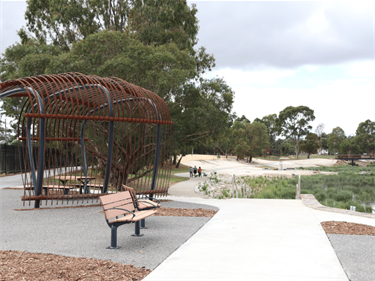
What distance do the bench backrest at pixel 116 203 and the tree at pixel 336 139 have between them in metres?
99.9

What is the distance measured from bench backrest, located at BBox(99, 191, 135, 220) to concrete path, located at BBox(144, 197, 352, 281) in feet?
4.16

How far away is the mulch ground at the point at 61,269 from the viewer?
4180 millimetres

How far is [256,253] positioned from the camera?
207 inches

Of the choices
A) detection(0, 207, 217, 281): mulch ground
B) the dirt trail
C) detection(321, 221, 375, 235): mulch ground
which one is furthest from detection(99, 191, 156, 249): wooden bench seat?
the dirt trail

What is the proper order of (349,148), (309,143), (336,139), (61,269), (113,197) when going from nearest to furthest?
(61,269) < (113,197) < (309,143) < (349,148) < (336,139)

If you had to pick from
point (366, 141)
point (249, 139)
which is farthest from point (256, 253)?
point (366, 141)

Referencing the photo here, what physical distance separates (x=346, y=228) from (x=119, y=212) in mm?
4653

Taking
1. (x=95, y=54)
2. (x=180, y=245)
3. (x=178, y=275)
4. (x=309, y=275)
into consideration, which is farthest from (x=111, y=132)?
(x=95, y=54)

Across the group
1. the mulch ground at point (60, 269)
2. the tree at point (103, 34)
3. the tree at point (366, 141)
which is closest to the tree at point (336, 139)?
the tree at point (366, 141)

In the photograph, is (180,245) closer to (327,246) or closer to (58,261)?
(58,261)

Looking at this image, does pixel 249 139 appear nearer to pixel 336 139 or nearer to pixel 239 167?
pixel 239 167

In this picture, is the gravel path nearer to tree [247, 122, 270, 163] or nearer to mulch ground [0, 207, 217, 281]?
mulch ground [0, 207, 217, 281]

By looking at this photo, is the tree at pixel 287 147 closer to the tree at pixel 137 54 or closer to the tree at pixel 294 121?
the tree at pixel 294 121

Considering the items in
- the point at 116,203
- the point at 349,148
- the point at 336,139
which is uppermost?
the point at 336,139
